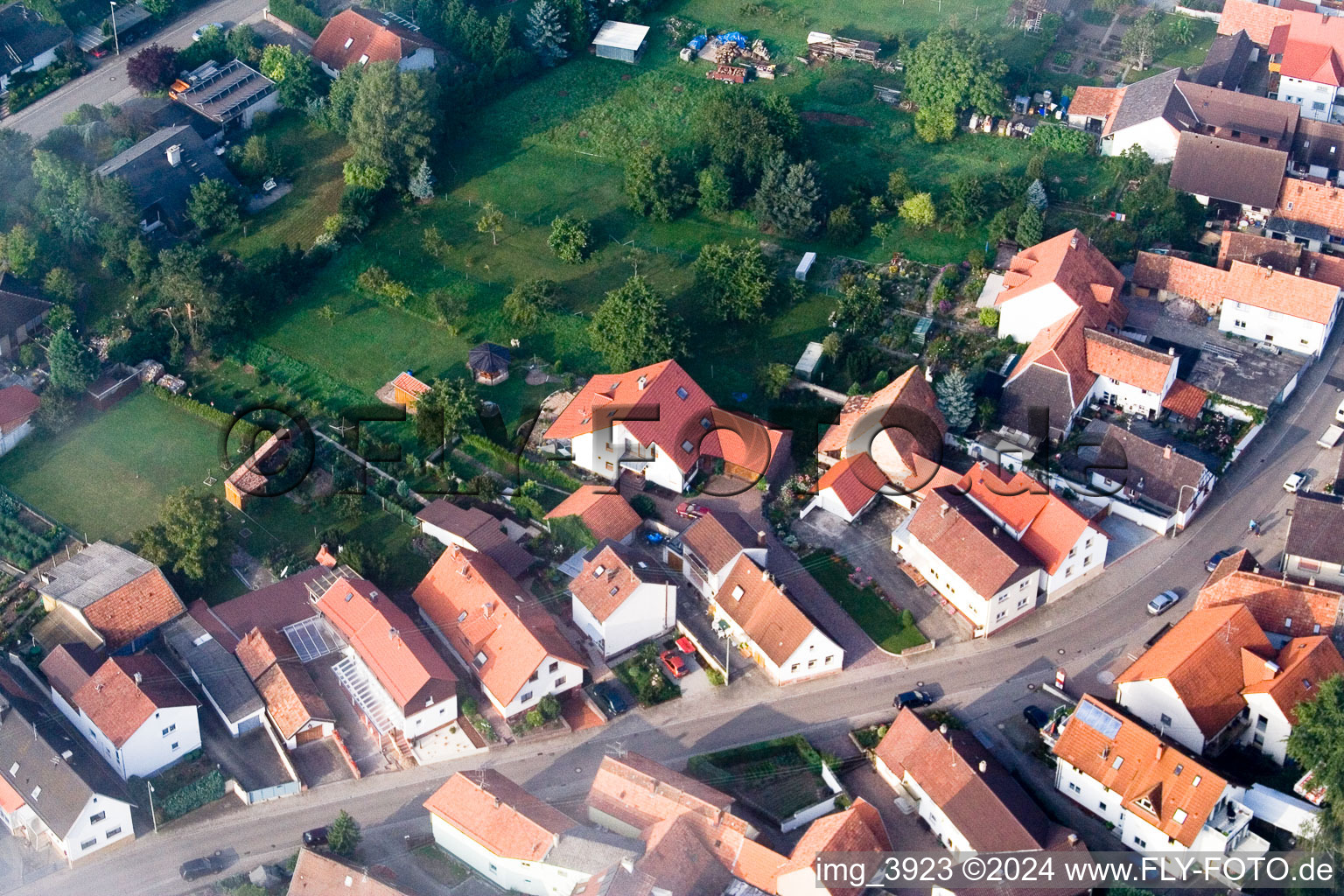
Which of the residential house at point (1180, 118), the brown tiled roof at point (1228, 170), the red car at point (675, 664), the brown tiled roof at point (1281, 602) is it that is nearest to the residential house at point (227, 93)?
the red car at point (675, 664)

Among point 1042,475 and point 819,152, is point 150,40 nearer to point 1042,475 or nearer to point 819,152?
point 819,152

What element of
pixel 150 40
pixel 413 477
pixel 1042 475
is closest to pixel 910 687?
pixel 1042 475

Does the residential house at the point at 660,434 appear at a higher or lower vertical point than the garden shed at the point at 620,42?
lower

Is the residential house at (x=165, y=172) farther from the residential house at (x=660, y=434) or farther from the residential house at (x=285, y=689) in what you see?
the residential house at (x=285, y=689)

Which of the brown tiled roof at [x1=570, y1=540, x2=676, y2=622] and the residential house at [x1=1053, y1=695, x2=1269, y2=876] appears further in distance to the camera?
the brown tiled roof at [x1=570, y1=540, x2=676, y2=622]

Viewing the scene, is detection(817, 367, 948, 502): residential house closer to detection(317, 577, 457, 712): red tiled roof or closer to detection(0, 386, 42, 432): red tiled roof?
detection(317, 577, 457, 712): red tiled roof

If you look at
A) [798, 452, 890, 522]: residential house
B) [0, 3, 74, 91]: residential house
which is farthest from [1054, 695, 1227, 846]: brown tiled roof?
[0, 3, 74, 91]: residential house
